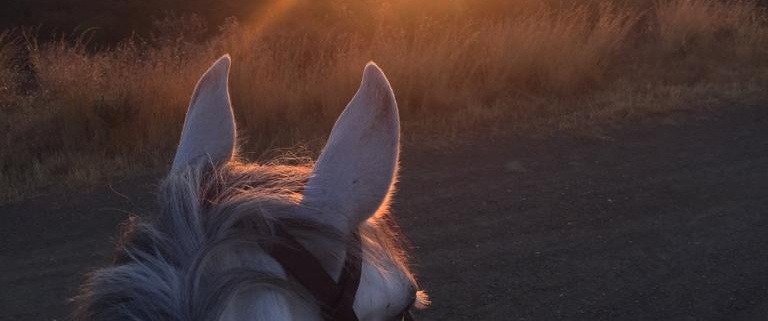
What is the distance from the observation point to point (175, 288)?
1217mm

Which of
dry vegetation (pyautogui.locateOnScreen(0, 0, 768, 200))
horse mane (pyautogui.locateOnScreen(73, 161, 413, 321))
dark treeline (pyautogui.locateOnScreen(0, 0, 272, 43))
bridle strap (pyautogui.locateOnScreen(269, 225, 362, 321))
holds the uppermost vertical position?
horse mane (pyautogui.locateOnScreen(73, 161, 413, 321))

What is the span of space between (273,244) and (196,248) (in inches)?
5.4

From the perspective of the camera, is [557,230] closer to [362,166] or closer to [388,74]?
[388,74]

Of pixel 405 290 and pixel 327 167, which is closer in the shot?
pixel 327 167

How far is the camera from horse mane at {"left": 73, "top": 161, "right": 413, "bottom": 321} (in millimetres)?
1219

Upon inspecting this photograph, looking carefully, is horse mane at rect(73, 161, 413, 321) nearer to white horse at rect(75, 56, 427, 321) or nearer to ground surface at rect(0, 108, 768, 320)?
white horse at rect(75, 56, 427, 321)

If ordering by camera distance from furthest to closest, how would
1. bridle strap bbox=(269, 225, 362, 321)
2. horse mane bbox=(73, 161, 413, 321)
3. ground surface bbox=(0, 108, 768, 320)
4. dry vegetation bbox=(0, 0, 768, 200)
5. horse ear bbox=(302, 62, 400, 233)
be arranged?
dry vegetation bbox=(0, 0, 768, 200)
ground surface bbox=(0, 108, 768, 320)
horse ear bbox=(302, 62, 400, 233)
bridle strap bbox=(269, 225, 362, 321)
horse mane bbox=(73, 161, 413, 321)

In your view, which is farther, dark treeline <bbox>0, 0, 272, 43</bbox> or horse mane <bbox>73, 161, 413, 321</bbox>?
dark treeline <bbox>0, 0, 272, 43</bbox>

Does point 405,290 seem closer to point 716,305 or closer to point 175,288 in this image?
point 175,288

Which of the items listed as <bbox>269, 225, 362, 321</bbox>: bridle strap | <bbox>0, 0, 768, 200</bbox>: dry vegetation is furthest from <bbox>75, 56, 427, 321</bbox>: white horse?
<bbox>0, 0, 768, 200</bbox>: dry vegetation

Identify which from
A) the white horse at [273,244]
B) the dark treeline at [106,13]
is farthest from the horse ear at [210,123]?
the dark treeline at [106,13]

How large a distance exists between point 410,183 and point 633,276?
1.97 m

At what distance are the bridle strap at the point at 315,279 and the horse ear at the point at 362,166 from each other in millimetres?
97

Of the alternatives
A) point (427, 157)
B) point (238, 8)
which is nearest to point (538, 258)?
point (427, 157)
